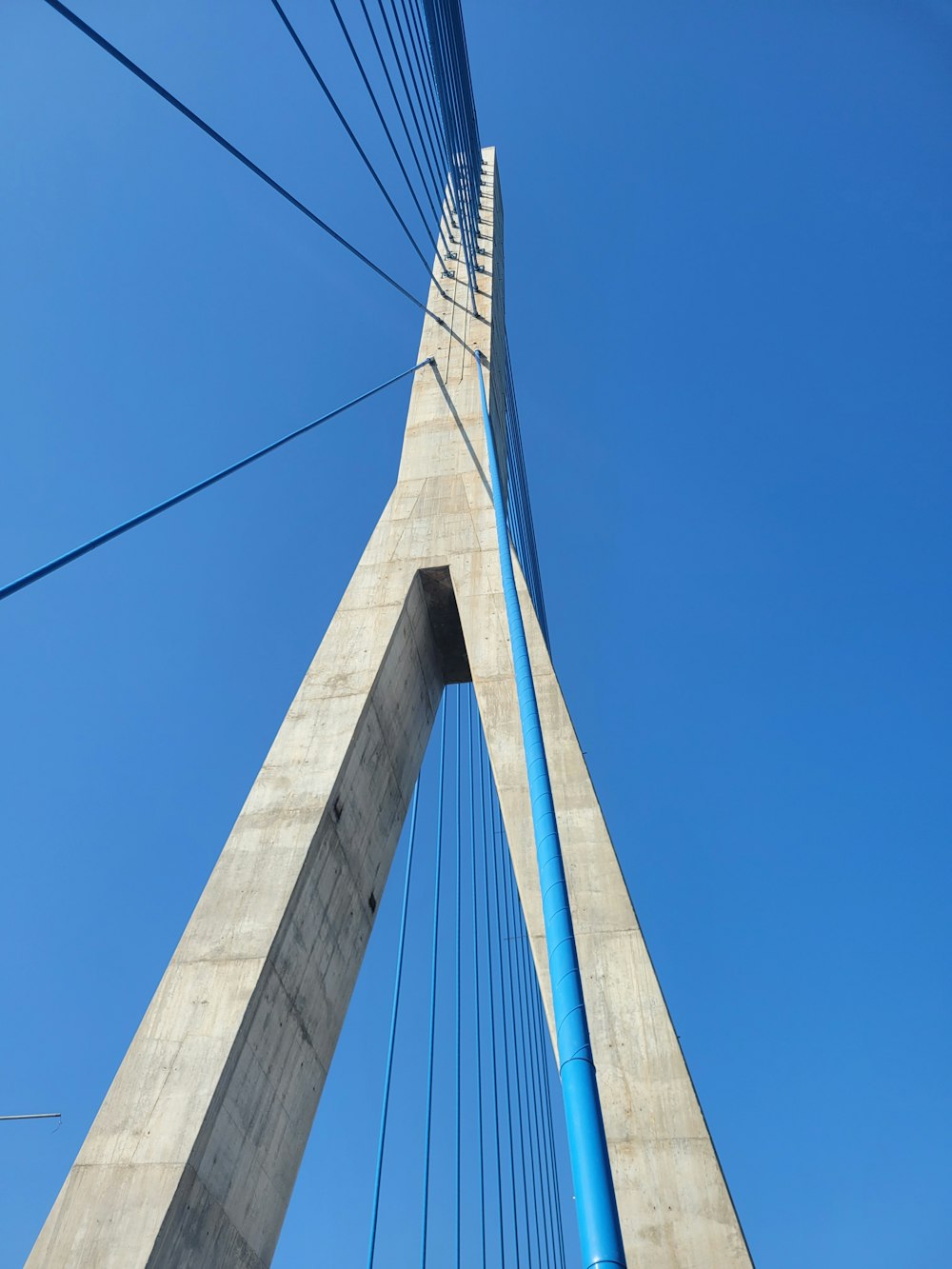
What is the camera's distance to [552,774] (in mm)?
6141

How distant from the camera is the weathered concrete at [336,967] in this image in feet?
13.5

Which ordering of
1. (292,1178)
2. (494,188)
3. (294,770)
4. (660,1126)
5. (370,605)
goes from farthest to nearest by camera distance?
(494,188) → (370,605) → (294,770) → (292,1178) → (660,1126)

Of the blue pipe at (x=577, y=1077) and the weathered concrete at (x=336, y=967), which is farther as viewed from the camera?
the weathered concrete at (x=336, y=967)

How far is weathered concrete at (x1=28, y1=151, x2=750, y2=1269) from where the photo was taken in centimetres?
410

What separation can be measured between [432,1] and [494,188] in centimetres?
680

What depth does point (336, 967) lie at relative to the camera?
18.6 ft

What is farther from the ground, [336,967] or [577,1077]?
[577,1077]

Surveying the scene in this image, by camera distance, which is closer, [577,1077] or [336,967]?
[577,1077]

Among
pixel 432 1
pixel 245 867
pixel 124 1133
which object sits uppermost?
pixel 432 1

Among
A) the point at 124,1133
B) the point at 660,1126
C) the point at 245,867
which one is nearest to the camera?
the point at 124,1133

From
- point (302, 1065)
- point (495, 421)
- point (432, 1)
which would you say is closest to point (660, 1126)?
point (302, 1065)

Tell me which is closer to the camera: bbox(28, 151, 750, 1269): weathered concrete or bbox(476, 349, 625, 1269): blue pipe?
bbox(476, 349, 625, 1269): blue pipe

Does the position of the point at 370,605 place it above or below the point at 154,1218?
above

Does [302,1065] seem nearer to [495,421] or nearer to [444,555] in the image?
[444,555]
